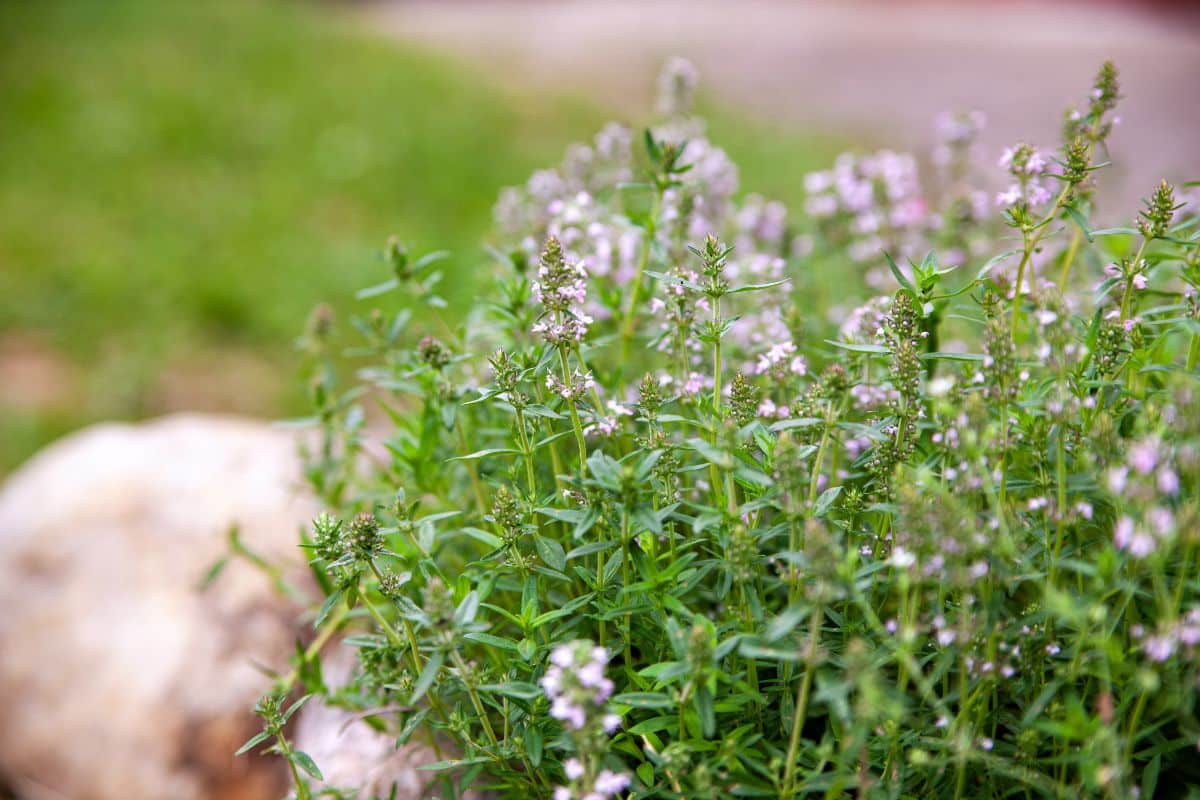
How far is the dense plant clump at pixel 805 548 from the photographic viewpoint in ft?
4.69

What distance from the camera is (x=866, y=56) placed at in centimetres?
921

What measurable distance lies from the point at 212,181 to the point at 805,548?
18.2 ft

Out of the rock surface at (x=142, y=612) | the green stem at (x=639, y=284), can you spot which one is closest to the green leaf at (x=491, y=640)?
the green stem at (x=639, y=284)

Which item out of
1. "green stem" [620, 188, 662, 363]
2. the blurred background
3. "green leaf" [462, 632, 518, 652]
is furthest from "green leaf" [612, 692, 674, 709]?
the blurred background

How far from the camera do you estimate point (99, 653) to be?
2.81 m

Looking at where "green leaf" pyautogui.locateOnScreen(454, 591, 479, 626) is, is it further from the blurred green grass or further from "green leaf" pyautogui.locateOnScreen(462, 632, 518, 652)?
the blurred green grass

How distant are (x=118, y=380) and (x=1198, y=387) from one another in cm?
433

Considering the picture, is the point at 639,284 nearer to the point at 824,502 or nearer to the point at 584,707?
the point at 824,502

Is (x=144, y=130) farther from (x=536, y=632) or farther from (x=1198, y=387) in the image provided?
(x=1198, y=387)

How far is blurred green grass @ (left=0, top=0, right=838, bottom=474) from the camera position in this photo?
464cm

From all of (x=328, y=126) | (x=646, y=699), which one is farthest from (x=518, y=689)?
(x=328, y=126)

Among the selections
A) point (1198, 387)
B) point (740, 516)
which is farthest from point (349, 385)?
point (1198, 387)

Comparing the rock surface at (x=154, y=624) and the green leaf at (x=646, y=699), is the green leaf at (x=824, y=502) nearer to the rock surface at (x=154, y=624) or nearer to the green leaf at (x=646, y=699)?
the green leaf at (x=646, y=699)

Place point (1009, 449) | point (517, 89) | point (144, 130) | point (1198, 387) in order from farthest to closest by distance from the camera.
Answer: point (517, 89)
point (144, 130)
point (1009, 449)
point (1198, 387)
